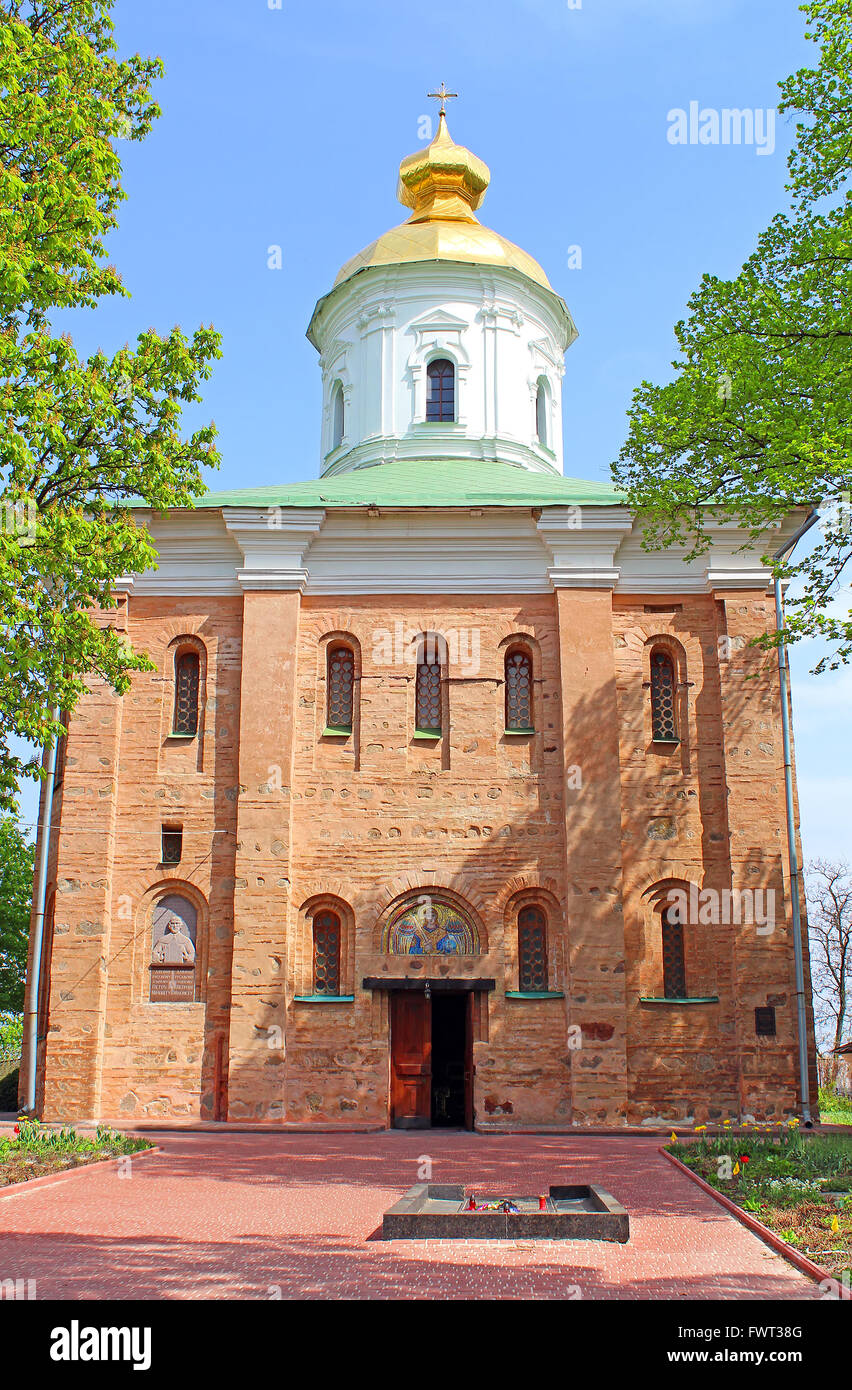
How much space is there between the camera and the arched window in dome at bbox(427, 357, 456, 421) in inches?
958

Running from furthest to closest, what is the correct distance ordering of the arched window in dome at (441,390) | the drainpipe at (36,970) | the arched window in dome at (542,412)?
the arched window in dome at (542,412) < the arched window in dome at (441,390) < the drainpipe at (36,970)

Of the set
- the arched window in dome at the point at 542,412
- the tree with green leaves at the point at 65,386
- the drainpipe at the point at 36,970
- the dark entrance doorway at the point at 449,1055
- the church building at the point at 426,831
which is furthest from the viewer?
the arched window in dome at the point at 542,412

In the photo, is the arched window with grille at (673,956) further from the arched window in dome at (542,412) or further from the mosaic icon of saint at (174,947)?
the arched window in dome at (542,412)

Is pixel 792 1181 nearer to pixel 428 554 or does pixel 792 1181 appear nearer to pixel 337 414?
pixel 428 554

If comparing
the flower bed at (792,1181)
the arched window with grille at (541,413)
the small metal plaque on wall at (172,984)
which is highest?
the arched window with grille at (541,413)

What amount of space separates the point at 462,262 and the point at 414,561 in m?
8.15

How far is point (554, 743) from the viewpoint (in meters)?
19.0

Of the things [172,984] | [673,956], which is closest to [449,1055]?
[673,956]

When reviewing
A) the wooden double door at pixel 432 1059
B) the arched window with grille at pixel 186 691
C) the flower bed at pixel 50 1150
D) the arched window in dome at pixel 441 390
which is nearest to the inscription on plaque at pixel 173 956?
the arched window with grille at pixel 186 691

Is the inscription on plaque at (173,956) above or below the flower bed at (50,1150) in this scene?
above

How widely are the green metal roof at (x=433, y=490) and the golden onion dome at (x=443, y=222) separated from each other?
5.05 m

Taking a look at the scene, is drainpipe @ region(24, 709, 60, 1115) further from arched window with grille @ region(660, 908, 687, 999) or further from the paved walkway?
arched window with grille @ region(660, 908, 687, 999)

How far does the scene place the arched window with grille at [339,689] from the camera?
766 inches

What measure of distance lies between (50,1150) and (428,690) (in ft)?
29.2
